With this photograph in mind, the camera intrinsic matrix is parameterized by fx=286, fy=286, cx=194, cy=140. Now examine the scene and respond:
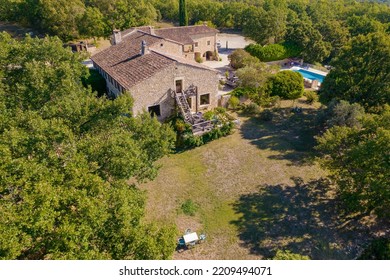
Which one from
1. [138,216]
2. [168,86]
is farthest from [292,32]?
[138,216]

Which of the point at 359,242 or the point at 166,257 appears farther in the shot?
the point at 359,242

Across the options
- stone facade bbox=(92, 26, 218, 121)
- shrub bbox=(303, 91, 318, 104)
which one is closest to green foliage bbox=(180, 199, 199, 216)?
stone facade bbox=(92, 26, 218, 121)

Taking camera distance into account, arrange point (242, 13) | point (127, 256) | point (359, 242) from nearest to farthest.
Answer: point (127, 256) → point (359, 242) → point (242, 13)

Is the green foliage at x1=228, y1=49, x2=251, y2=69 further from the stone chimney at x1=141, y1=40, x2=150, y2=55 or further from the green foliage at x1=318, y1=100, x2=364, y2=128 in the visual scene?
the green foliage at x1=318, y1=100, x2=364, y2=128

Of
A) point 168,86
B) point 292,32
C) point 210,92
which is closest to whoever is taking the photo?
point 168,86

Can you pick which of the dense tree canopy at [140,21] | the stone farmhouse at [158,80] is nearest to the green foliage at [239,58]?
the dense tree canopy at [140,21]

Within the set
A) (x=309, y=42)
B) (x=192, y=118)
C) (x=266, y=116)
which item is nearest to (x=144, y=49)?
(x=192, y=118)

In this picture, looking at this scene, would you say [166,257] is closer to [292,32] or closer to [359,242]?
[359,242]
